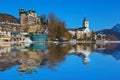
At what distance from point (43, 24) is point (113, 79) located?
83412mm

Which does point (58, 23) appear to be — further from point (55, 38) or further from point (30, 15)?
point (30, 15)

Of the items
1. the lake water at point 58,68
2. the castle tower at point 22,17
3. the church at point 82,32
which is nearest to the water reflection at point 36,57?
the lake water at point 58,68

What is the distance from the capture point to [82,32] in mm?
135250

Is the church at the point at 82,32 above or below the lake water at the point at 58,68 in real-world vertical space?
above

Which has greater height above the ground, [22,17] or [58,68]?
[22,17]

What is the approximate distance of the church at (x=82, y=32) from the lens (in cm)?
12129

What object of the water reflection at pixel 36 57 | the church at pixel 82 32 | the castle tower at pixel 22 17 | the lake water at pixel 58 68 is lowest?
the lake water at pixel 58 68

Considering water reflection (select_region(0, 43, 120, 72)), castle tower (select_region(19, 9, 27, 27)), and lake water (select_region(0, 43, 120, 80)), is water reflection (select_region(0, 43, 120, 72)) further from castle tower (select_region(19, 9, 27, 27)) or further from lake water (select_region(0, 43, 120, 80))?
castle tower (select_region(19, 9, 27, 27))

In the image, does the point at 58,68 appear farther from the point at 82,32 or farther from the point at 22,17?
the point at 82,32

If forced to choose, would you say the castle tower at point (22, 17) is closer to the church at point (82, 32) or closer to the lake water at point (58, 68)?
the church at point (82, 32)

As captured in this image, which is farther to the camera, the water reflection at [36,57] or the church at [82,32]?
the church at [82,32]

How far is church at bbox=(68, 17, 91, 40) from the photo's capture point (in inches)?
4775

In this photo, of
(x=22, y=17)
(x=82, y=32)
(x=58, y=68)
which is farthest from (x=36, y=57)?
(x=82, y=32)

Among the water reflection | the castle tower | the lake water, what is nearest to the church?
the castle tower
